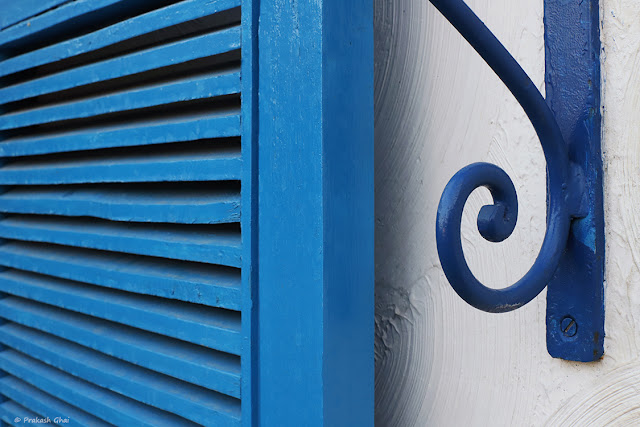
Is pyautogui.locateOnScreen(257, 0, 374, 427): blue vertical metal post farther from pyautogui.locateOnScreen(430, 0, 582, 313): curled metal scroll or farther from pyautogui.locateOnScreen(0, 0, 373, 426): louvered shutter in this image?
pyautogui.locateOnScreen(430, 0, 582, 313): curled metal scroll

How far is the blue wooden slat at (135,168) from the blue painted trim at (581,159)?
0.32 metres

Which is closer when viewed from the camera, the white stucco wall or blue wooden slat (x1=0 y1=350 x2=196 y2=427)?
the white stucco wall

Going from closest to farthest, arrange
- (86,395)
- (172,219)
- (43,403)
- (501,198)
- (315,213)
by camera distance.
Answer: (501,198) → (315,213) → (172,219) → (86,395) → (43,403)

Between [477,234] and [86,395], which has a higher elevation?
[477,234]

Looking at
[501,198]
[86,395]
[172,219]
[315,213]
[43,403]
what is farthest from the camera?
[43,403]

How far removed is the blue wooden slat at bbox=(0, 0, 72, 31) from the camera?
89 centimetres

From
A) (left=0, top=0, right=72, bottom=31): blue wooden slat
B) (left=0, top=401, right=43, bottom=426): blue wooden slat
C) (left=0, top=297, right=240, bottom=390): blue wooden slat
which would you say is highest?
(left=0, top=0, right=72, bottom=31): blue wooden slat


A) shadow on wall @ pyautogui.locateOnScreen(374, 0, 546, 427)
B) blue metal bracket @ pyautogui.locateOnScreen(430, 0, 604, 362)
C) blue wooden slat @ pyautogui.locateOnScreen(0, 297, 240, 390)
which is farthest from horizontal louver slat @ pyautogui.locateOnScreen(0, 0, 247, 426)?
blue metal bracket @ pyautogui.locateOnScreen(430, 0, 604, 362)

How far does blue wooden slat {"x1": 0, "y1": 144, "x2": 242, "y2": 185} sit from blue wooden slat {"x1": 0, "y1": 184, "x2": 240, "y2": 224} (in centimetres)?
2

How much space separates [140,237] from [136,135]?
131 millimetres

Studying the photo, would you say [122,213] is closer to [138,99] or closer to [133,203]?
[133,203]

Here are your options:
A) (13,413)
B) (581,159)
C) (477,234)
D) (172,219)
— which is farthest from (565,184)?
(13,413)

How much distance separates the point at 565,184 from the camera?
0.46 m

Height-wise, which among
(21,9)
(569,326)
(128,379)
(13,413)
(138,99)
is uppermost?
(21,9)
